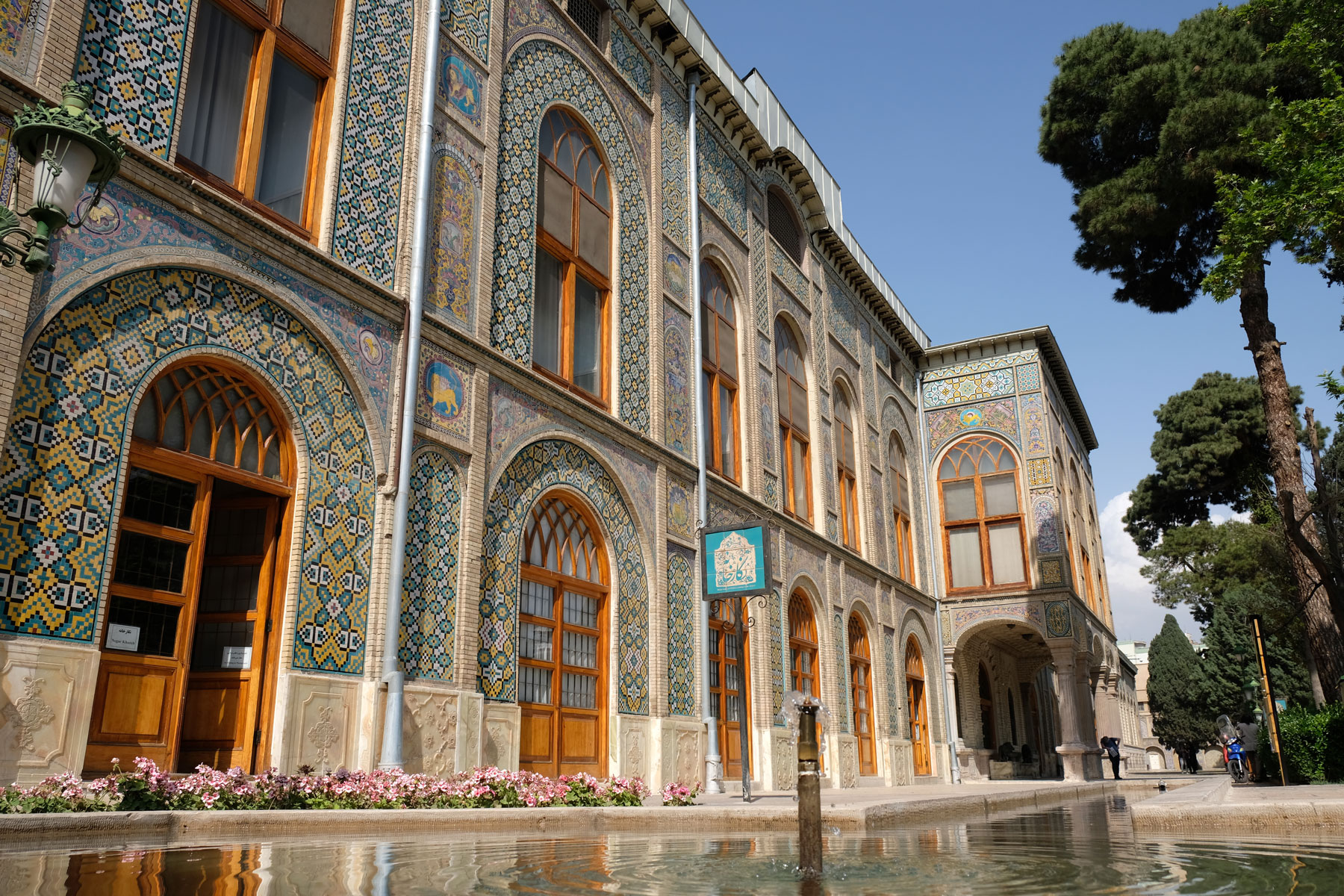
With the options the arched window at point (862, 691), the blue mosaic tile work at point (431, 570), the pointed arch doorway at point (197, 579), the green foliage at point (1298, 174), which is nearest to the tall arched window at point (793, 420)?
the arched window at point (862, 691)

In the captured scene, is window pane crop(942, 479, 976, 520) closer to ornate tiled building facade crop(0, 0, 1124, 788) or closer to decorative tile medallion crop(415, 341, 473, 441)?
ornate tiled building facade crop(0, 0, 1124, 788)

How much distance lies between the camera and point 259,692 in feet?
27.3

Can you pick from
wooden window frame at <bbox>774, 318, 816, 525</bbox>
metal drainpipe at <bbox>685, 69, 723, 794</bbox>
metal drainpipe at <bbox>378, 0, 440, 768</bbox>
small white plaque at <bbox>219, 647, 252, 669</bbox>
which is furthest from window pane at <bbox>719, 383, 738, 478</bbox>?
small white plaque at <bbox>219, 647, 252, 669</bbox>

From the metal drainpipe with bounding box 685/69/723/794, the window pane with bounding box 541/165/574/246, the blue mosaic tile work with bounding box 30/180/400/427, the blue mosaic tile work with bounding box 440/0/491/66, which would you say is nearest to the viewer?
the blue mosaic tile work with bounding box 30/180/400/427

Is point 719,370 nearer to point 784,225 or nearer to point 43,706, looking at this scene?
point 784,225

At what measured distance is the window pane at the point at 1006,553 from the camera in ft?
87.0

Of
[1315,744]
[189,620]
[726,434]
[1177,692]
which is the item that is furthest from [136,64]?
[1177,692]

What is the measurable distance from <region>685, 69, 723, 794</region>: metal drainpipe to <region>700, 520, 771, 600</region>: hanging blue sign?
1098 millimetres

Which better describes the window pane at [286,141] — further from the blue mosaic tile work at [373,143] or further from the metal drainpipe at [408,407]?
the metal drainpipe at [408,407]

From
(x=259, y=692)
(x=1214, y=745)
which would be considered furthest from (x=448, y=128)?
(x=1214, y=745)

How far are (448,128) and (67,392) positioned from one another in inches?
213

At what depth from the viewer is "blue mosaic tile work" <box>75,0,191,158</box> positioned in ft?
24.9

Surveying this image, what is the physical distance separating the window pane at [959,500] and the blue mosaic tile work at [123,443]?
68.1ft

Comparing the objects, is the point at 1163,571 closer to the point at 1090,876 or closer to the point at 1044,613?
the point at 1044,613
